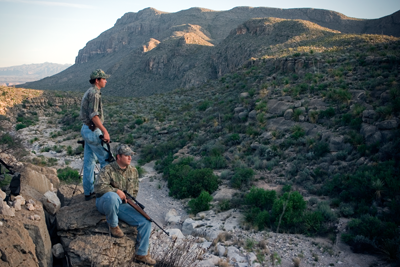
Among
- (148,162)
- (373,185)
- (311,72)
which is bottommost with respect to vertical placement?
(148,162)

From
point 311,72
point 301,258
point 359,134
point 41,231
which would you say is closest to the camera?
point 41,231

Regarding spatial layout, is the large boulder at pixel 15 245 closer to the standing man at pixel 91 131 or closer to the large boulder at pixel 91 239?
the large boulder at pixel 91 239

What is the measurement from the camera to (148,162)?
41.3 feet

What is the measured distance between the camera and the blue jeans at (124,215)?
356 cm

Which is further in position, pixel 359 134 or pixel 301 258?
pixel 359 134

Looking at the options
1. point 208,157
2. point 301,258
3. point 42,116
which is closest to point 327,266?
point 301,258

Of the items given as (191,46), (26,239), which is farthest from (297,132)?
(191,46)

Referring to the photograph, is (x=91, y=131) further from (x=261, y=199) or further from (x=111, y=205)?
(x=261, y=199)

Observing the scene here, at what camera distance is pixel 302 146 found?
31.6 feet

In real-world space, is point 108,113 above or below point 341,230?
above

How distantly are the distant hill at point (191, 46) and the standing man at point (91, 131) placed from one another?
29.4 metres

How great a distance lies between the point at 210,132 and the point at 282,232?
8.01 metres

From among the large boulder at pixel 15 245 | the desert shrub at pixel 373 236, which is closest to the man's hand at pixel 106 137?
the large boulder at pixel 15 245

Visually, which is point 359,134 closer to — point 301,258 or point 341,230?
point 341,230
